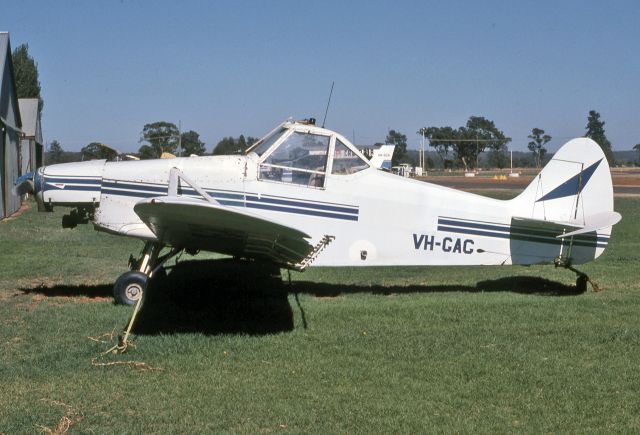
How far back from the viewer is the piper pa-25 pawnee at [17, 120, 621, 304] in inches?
334

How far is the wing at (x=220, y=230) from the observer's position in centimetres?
637

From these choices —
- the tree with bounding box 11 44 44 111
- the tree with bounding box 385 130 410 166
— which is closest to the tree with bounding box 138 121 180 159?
the tree with bounding box 11 44 44 111

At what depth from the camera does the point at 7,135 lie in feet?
77.6

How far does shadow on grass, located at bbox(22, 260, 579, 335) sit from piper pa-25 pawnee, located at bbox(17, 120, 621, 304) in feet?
1.88

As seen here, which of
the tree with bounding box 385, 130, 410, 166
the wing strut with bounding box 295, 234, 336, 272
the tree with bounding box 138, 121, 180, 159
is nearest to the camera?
the wing strut with bounding box 295, 234, 336, 272

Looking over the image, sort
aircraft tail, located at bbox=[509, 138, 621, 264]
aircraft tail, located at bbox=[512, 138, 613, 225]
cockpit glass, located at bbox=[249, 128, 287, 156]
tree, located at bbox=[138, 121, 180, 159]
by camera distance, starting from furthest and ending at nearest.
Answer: tree, located at bbox=[138, 121, 180, 159] < aircraft tail, located at bbox=[512, 138, 613, 225] < aircraft tail, located at bbox=[509, 138, 621, 264] < cockpit glass, located at bbox=[249, 128, 287, 156]

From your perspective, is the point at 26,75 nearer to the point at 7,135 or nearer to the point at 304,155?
the point at 7,135

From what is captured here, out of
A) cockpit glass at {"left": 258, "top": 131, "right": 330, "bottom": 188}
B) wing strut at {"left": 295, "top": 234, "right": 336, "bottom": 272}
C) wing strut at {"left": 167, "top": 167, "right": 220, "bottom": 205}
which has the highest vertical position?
cockpit glass at {"left": 258, "top": 131, "right": 330, "bottom": 188}

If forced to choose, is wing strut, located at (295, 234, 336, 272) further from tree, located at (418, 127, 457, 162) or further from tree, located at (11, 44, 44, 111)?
tree, located at (418, 127, 457, 162)

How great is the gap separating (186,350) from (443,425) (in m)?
2.71

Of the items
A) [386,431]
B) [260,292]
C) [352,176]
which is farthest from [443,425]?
[260,292]

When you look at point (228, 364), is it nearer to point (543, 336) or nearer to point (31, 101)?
point (543, 336)

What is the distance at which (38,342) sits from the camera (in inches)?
269

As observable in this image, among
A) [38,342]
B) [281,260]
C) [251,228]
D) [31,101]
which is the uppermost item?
[31,101]
